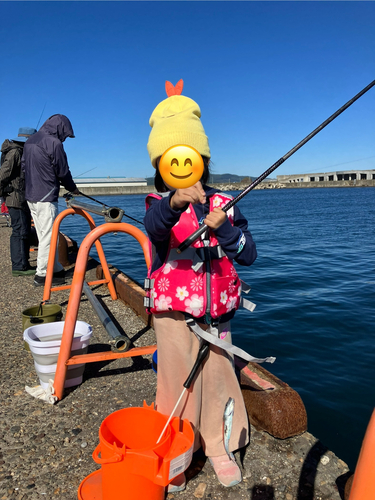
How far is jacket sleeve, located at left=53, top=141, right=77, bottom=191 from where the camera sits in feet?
19.0

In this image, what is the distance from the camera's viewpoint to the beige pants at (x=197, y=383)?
2.12 metres

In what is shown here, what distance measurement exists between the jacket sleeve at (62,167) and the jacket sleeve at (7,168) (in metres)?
1.14

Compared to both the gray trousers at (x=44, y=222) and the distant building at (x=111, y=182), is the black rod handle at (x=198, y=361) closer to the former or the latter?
the gray trousers at (x=44, y=222)

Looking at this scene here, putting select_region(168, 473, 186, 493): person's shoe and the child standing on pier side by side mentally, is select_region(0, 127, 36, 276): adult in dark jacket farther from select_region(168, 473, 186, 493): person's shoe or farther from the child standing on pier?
select_region(168, 473, 186, 493): person's shoe

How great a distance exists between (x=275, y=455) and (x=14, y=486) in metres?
1.49

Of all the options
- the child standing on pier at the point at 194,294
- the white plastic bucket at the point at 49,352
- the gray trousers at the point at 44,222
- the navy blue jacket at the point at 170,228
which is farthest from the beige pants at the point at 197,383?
the gray trousers at the point at 44,222

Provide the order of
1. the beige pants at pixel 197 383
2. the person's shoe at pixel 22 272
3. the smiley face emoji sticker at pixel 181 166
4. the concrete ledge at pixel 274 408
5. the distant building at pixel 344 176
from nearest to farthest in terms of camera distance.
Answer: the smiley face emoji sticker at pixel 181 166 → the beige pants at pixel 197 383 → the concrete ledge at pixel 274 408 → the person's shoe at pixel 22 272 → the distant building at pixel 344 176

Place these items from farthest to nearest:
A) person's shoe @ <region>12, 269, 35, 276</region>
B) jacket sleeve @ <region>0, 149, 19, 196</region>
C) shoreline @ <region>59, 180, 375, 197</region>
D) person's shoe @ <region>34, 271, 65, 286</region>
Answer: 1. shoreline @ <region>59, 180, 375, 197</region>
2. person's shoe @ <region>12, 269, 35, 276</region>
3. jacket sleeve @ <region>0, 149, 19, 196</region>
4. person's shoe @ <region>34, 271, 65, 286</region>

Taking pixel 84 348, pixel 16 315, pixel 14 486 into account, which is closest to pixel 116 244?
pixel 16 315

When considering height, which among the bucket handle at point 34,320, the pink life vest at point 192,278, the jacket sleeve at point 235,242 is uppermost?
the jacket sleeve at point 235,242

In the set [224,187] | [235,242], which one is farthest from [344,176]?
[235,242]

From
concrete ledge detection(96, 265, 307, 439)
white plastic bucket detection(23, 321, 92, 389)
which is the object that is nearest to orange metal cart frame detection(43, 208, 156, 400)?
white plastic bucket detection(23, 321, 92, 389)

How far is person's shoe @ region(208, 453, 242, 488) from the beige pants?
3cm

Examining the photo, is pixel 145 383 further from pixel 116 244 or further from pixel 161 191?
Answer: pixel 116 244
